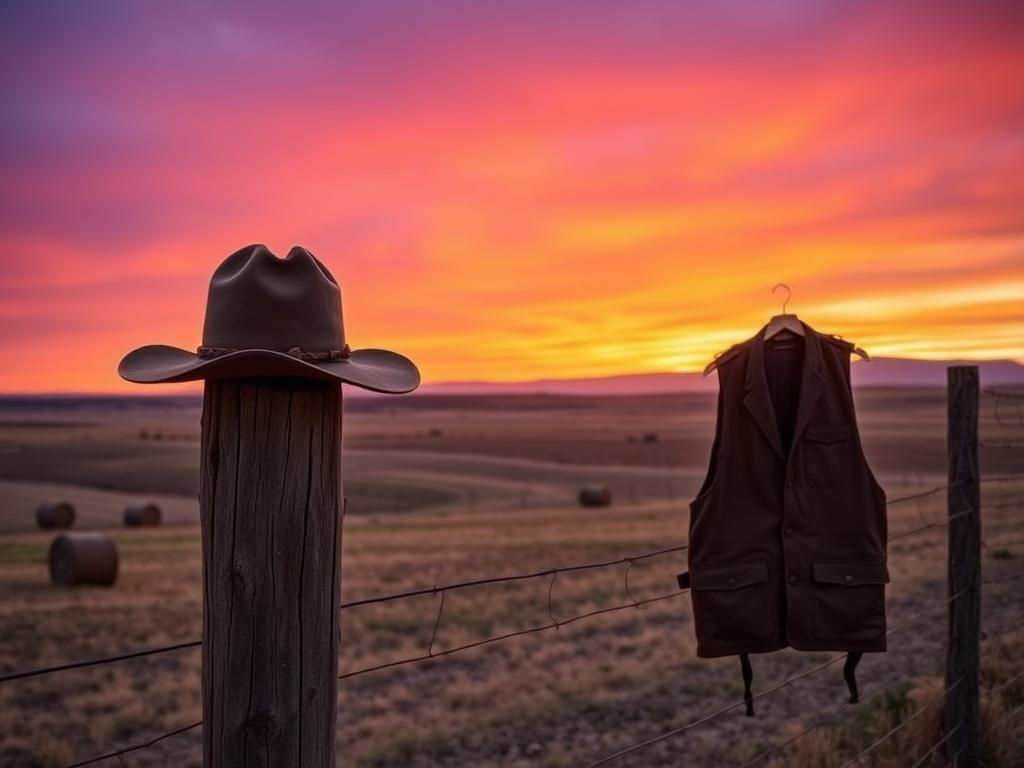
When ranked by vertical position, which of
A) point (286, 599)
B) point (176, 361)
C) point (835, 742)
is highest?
point (176, 361)

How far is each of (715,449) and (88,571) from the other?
16.4 meters

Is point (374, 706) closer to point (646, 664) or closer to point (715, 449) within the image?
point (646, 664)

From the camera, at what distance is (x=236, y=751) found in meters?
1.82

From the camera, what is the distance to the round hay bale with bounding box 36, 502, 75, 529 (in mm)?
31609

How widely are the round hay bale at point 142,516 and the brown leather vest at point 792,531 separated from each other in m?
32.4

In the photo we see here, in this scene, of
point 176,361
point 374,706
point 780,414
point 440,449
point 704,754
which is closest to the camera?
point 176,361

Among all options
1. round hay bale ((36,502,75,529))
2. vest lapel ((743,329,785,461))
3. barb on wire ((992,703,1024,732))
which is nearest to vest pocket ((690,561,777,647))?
vest lapel ((743,329,785,461))

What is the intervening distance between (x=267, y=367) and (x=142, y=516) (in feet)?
109

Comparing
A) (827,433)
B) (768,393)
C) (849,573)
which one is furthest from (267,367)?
(849,573)

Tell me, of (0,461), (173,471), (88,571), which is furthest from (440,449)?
(88,571)

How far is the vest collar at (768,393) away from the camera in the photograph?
9.68ft

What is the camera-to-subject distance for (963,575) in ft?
14.1

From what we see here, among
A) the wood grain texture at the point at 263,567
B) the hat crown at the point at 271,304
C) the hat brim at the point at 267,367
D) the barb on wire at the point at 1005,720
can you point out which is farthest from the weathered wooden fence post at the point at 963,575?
the wood grain texture at the point at 263,567

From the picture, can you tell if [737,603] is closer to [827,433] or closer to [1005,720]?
[827,433]
